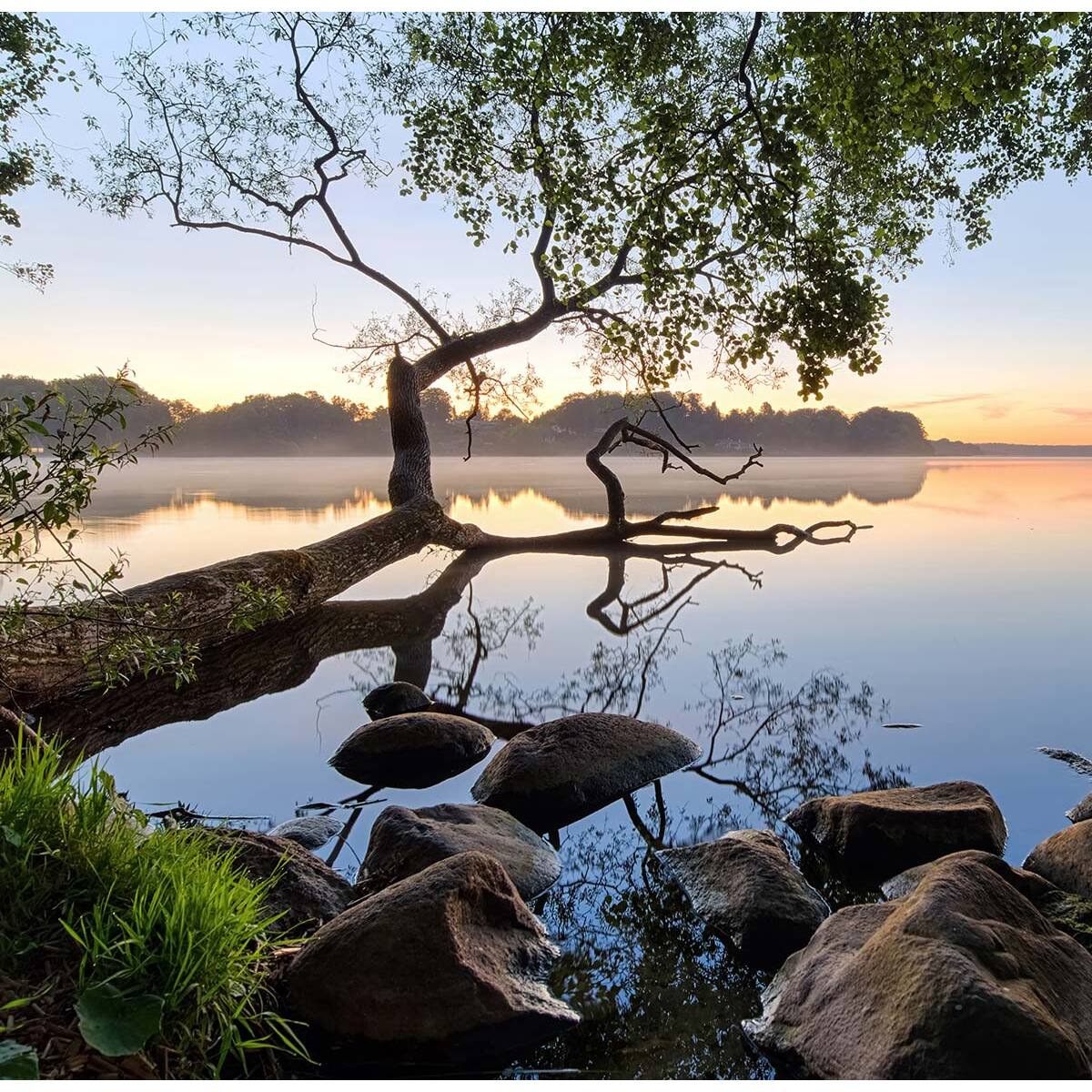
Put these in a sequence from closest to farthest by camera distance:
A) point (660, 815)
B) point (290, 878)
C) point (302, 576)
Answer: point (290, 878), point (660, 815), point (302, 576)

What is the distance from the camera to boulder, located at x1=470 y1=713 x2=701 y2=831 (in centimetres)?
576

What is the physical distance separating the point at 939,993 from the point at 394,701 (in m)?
5.78

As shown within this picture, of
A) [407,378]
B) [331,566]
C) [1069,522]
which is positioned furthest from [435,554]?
[1069,522]

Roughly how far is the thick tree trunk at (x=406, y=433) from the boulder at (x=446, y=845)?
1121 cm

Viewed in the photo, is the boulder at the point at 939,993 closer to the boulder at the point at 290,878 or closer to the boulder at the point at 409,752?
the boulder at the point at 290,878

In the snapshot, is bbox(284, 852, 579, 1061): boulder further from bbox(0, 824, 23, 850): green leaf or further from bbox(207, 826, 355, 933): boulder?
bbox(0, 824, 23, 850): green leaf

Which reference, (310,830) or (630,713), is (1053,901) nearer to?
(630,713)

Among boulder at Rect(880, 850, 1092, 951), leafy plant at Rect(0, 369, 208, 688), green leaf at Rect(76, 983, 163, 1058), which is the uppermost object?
leafy plant at Rect(0, 369, 208, 688)

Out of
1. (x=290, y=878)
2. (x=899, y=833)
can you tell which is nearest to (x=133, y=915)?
(x=290, y=878)

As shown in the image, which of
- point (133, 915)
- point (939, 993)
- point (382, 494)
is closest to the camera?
point (133, 915)

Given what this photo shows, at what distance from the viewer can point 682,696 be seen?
846cm

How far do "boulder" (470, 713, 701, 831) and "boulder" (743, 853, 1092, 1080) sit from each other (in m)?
2.21

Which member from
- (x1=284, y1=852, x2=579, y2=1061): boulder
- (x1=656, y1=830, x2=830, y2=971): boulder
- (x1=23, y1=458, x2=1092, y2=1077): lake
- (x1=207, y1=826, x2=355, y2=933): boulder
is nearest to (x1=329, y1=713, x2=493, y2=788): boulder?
(x1=23, y1=458, x2=1092, y2=1077): lake

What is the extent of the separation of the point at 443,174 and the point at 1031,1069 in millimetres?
14158
